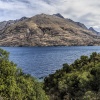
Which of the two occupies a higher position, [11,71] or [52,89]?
[11,71]

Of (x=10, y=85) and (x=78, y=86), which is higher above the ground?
Result: (x=10, y=85)

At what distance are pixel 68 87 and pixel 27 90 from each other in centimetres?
1392

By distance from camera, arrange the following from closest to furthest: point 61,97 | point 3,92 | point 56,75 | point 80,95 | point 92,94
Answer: point 3,92, point 92,94, point 80,95, point 61,97, point 56,75

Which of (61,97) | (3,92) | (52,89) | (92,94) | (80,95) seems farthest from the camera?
(52,89)

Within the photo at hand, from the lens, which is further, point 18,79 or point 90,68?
point 90,68

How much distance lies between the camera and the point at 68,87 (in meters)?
46.1

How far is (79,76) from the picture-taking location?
45969mm

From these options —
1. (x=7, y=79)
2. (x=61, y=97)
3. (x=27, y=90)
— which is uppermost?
(x=7, y=79)

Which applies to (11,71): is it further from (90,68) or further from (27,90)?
(90,68)

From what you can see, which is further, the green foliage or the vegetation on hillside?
the vegetation on hillside

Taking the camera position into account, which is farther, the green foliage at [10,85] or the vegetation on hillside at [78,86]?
the vegetation on hillside at [78,86]

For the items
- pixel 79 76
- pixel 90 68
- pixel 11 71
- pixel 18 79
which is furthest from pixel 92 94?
pixel 11 71

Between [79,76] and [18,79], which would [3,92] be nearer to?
[18,79]

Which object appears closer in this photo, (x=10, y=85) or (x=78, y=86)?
(x=10, y=85)
